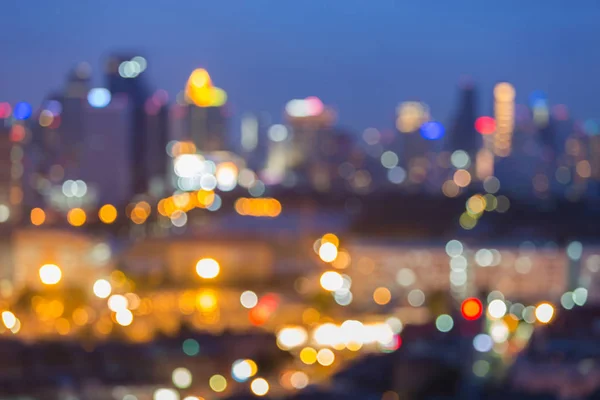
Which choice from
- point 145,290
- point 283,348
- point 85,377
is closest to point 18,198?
point 145,290

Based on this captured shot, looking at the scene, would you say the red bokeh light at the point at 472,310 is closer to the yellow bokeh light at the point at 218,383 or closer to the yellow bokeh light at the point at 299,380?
the yellow bokeh light at the point at 299,380

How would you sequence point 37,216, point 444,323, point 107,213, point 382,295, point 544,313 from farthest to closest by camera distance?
point 107,213 → point 37,216 → point 382,295 → point 544,313 → point 444,323

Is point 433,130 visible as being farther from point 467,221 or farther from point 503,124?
point 467,221

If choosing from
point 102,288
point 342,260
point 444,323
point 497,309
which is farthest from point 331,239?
point 444,323

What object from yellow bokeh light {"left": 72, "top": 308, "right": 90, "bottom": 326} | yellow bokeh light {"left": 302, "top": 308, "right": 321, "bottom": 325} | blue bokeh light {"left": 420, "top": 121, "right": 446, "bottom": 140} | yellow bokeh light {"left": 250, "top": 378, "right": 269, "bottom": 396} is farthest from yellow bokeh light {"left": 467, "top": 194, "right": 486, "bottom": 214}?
yellow bokeh light {"left": 250, "top": 378, "right": 269, "bottom": 396}

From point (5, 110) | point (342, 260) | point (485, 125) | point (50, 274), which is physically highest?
point (485, 125)

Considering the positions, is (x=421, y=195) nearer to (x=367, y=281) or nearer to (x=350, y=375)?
(x=367, y=281)
